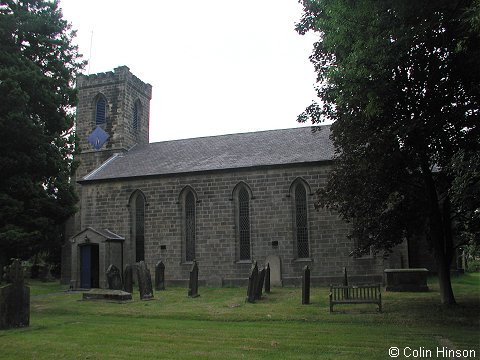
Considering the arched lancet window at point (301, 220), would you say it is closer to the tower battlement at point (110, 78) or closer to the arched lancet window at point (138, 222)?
the arched lancet window at point (138, 222)

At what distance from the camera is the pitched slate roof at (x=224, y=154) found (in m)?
25.0

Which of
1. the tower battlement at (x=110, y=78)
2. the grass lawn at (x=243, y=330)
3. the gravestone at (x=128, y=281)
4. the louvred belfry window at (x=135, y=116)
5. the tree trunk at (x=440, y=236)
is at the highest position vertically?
the tower battlement at (x=110, y=78)

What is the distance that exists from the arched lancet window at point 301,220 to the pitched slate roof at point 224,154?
5.28 ft

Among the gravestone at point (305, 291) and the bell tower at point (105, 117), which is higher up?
the bell tower at point (105, 117)

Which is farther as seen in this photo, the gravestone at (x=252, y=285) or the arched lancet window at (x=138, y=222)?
the arched lancet window at (x=138, y=222)

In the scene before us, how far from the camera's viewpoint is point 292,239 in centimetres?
2388

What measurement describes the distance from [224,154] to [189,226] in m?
4.71

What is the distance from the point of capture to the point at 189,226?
25969 mm

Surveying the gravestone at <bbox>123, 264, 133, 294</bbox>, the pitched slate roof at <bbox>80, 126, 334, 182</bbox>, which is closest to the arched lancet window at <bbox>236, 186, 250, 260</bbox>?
the pitched slate roof at <bbox>80, 126, 334, 182</bbox>

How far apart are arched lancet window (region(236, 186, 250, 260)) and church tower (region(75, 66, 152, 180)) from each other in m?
11.3

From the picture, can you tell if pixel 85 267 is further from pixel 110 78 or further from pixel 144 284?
pixel 110 78

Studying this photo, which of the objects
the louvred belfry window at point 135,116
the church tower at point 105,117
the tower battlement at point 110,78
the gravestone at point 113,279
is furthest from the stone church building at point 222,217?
the tower battlement at point 110,78

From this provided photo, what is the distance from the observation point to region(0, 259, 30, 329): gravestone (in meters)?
11.7

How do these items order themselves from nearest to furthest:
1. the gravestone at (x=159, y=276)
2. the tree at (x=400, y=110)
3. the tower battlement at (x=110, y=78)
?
1. the tree at (x=400, y=110)
2. the gravestone at (x=159, y=276)
3. the tower battlement at (x=110, y=78)
